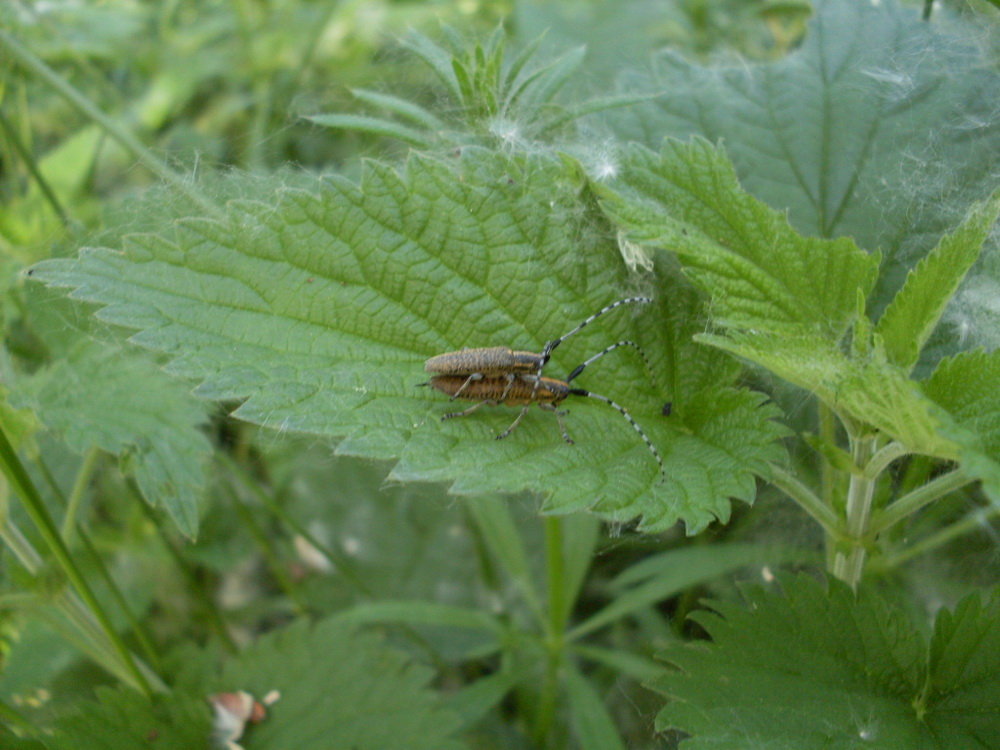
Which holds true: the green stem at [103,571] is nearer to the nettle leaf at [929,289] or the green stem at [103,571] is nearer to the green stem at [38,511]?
the green stem at [38,511]

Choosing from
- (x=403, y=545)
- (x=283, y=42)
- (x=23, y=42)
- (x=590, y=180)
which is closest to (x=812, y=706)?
(x=590, y=180)

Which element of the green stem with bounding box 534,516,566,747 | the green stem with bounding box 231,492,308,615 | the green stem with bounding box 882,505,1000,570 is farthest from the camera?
the green stem with bounding box 231,492,308,615

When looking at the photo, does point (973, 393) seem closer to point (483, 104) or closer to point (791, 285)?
point (791, 285)

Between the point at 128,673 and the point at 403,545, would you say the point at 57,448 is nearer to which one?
the point at 128,673

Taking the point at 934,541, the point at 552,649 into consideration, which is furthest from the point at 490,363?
the point at 934,541

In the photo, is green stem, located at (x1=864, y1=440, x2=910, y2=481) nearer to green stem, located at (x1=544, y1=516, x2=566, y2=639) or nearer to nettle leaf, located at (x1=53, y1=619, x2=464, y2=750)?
green stem, located at (x1=544, y1=516, x2=566, y2=639)

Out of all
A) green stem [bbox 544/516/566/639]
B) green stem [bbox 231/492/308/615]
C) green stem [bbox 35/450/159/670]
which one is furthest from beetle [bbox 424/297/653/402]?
green stem [bbox 231/492/308/615]

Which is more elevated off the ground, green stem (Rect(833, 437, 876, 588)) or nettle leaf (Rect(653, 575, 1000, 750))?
green stem (Rect(833, 437, 876, 588))

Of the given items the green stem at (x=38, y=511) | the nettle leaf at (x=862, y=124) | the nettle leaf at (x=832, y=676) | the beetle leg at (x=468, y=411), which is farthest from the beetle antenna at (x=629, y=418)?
the green stem at (x=38, y=511)
